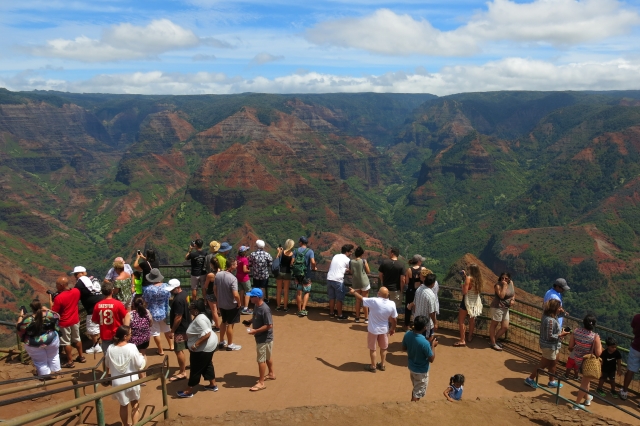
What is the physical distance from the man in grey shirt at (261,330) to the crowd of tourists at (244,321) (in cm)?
2

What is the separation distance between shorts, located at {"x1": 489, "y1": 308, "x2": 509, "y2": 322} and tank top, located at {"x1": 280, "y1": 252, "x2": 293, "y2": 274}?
19.2 ft

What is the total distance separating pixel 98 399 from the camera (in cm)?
682

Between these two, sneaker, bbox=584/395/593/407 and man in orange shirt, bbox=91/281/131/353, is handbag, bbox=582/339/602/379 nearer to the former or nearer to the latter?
sneaker, bbox=584/395/593/407

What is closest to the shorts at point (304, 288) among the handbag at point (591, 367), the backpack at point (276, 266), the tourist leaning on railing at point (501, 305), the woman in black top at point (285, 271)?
the woman in black top at point (285, 271)

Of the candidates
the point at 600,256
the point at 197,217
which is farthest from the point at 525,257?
the point at 197,217

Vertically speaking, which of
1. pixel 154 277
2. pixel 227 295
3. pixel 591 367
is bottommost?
pixel 591 367

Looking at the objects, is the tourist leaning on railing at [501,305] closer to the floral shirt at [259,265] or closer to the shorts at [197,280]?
the floral shirt at [259,265]

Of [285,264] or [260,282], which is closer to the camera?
[260,282]

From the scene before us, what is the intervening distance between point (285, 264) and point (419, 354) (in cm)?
605

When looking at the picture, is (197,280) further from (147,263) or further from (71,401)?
(71,401)

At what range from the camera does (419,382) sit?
924 cm

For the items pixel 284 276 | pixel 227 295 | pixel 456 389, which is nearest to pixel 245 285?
pixel 284 276

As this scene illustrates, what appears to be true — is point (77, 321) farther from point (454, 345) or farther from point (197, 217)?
point (197, 217)

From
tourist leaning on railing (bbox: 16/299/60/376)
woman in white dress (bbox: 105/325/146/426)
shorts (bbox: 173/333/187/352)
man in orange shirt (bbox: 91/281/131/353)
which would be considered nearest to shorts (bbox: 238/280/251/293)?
shorts (bbox: 173/333/187/352)
